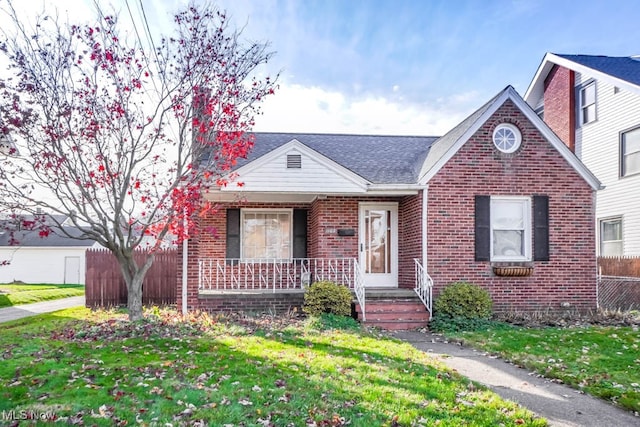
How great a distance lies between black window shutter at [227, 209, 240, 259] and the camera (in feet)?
42.7

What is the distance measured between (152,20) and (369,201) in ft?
22.0

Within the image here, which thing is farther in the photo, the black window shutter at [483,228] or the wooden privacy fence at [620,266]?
the wooden privacy fence at [620,266]

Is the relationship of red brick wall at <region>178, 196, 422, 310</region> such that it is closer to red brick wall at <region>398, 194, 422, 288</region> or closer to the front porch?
red brick wall at <region>398, 194, 422, 288</region>

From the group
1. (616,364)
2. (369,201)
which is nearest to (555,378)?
(616,364)

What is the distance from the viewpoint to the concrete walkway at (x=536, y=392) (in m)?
4.68

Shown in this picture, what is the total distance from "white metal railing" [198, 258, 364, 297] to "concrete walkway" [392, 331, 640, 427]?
426 centimetres

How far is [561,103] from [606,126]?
101 inches

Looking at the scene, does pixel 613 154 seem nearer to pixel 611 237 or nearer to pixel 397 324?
pixel 611 237

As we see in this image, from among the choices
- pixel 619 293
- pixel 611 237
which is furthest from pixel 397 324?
pixel 611 237

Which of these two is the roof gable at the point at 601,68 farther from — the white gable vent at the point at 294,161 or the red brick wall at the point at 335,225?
the white gable vent at the point at 294,161

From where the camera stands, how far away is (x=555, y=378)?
6168mm

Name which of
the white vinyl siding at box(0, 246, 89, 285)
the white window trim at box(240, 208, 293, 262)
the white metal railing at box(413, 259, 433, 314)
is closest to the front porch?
the white metal railing at box(413, 259, 433, 314)

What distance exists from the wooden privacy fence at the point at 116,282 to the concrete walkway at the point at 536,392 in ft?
29.1

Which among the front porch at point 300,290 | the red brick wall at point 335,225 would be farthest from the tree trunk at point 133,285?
the red brick wall at point 335,225
